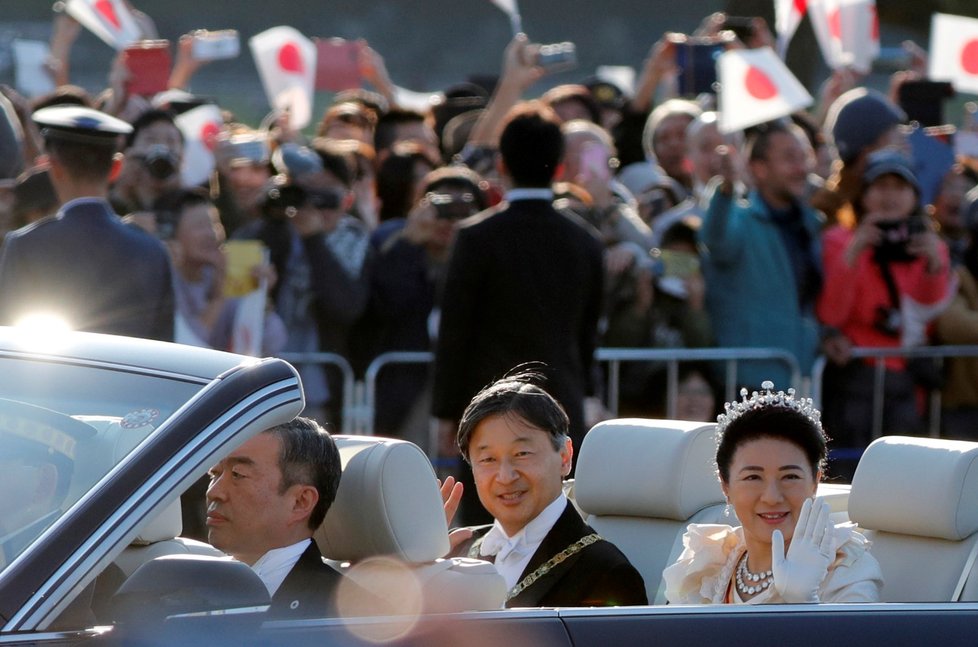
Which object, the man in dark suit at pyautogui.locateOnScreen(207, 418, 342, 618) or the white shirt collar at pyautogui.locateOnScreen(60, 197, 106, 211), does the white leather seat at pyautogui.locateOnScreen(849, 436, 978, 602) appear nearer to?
the man in dark suit at pyautogui.locateOnScreen(207, 418, 342, 618)

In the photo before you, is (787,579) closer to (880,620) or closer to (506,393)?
(880,620)

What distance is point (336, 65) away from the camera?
39.4 ft

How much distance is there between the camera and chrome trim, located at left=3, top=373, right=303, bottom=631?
9.97ft

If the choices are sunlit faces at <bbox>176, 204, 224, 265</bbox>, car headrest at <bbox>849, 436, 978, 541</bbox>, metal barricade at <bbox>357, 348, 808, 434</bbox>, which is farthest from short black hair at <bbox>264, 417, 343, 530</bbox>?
metal barricade at <bbox>357, 348, 808, 434</bbox>

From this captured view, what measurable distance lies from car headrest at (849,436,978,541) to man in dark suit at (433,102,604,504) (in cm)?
246

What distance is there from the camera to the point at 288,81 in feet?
38.0

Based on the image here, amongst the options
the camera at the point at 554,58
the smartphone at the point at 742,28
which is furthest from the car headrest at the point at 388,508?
the smartphone at the point at 742,28

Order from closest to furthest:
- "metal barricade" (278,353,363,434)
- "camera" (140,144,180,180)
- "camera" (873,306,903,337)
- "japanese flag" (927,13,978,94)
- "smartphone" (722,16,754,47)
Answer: "camera" (140,144,180,180) < "metal barricade" (278,353,363,434) < "camera" (873,306,903,337) < "japanese flag" (927,13,978,94) < "smartphone" (722,16,754,47)

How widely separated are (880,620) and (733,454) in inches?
36.3

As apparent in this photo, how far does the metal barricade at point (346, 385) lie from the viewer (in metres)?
8.53

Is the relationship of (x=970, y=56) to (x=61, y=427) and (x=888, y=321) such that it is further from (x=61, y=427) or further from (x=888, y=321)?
(x=61, y=427)

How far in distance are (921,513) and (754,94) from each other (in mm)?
5361

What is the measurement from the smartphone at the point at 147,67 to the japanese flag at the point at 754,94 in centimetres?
294

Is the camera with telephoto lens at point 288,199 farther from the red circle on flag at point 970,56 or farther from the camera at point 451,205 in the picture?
the red circle on flag at point 970,56
